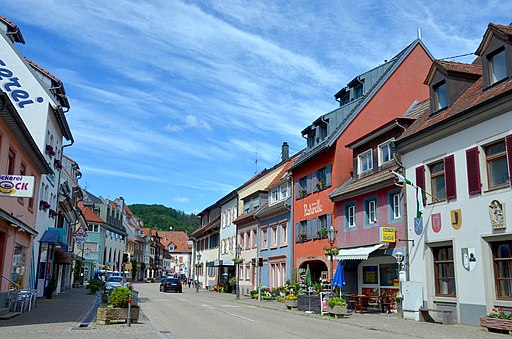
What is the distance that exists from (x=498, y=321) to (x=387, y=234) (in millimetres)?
7299

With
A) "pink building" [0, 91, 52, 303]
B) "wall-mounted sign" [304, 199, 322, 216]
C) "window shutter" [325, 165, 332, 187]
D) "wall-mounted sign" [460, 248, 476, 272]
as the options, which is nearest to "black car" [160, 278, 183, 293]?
"wall-mounted sign" [304, 199, 322, 216]

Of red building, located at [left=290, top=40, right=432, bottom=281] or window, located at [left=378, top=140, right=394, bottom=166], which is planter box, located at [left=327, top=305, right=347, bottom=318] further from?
window, located at [left=378, top=140, right=394, bottom=166]

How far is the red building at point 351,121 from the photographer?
96.4 feet

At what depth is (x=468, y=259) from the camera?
58.2 ft

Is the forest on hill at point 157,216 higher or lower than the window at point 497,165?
higher

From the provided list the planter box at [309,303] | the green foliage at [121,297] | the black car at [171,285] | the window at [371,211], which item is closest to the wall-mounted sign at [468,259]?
the window at [371,211]

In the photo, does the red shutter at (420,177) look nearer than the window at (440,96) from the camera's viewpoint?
Yes

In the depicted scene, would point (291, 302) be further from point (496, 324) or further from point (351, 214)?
point (496, 324)

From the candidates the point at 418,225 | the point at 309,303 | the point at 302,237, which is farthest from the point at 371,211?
the point at 302,237

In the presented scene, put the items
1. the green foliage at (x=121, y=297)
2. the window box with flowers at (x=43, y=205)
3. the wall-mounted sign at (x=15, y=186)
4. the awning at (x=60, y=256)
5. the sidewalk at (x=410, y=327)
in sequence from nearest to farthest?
the sidewalk at (x=410, y=327)
the wall-mounted sign at (x=15, y=186)
the green foliage at (x=121, y=297)
the window box with flowers at (x=43, y=205)
the awning at (x=60, y=256)

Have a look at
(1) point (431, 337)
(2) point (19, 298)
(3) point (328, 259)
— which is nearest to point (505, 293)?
(1) point (431, 337)

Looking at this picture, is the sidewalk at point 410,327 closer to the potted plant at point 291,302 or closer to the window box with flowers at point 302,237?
the potted plant at point 291,302

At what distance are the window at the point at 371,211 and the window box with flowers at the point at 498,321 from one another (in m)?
9.11

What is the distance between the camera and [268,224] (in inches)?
1587
